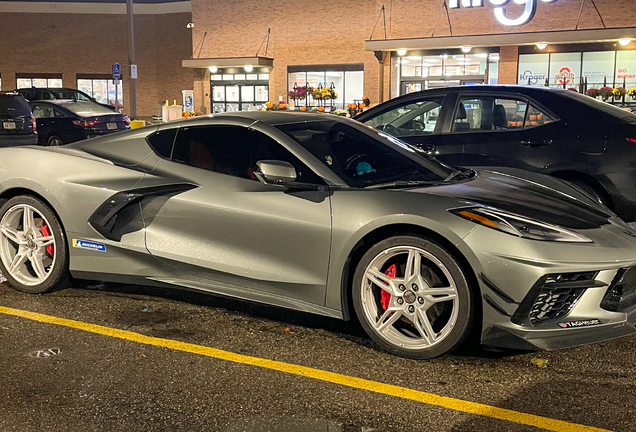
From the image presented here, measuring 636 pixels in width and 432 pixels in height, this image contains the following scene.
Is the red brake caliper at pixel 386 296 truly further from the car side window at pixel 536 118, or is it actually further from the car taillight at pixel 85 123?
the car taillight at pixel 85 123

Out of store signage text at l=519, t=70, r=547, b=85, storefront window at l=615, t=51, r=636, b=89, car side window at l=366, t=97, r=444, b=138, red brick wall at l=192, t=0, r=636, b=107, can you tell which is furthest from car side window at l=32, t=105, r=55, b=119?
storefront window at l=615, t=51, r=636, b=89

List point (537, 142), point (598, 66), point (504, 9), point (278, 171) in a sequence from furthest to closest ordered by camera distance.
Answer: point (504, 9) < point (598, 66) < point (537, 142) < point (278, 171)

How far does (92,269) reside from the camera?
17.1ft

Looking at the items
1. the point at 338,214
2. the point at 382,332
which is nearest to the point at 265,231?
the point at 338,214

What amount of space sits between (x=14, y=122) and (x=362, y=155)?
12.6 metres

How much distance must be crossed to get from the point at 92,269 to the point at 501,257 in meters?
2.87

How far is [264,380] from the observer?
3.85 meters

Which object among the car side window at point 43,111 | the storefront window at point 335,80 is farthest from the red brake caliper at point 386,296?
the storefront window at point 335,80

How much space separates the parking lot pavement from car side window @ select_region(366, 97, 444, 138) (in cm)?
366

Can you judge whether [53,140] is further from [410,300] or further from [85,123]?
[410,300]

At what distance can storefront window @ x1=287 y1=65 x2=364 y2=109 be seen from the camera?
3216 cm

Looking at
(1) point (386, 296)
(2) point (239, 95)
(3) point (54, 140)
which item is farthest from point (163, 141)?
(2) point (239, 95)

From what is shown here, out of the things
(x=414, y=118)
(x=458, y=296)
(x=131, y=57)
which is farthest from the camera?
(x=131, y=57)

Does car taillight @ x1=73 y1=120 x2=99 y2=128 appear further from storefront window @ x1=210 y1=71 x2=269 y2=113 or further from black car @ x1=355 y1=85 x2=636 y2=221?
storefront window @ x1=210 y1=71 x2=269 y2=113
